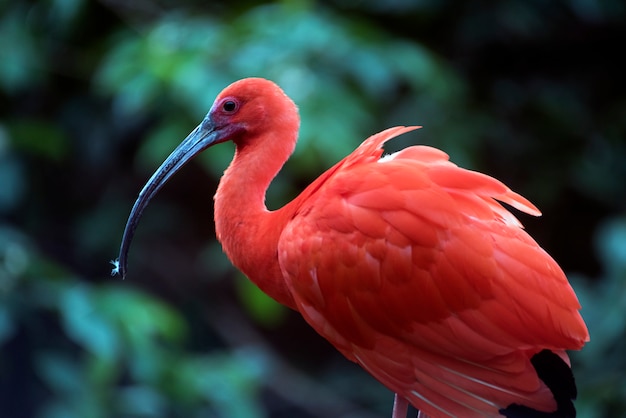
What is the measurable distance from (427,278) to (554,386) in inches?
15.5

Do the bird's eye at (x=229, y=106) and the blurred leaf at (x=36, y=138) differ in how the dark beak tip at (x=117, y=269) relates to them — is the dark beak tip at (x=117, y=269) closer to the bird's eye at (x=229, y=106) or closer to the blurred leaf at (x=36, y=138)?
the bird's eye at (x=229, y=106)

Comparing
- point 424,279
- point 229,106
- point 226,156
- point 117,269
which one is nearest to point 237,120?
point 229,106

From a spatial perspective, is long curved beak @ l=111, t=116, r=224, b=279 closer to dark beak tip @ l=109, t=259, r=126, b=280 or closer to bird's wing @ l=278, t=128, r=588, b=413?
dark beak tip @ l=109, t=259, r=126, b=280

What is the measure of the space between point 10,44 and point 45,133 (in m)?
0.44

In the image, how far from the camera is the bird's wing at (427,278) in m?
2.23

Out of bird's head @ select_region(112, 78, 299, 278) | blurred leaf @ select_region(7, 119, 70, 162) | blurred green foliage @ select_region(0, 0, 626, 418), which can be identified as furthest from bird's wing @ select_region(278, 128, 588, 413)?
blurred leaf @ select_region(7, 119, 70, 162)

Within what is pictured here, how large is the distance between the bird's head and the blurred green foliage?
2.56ft

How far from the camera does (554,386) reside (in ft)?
7.24

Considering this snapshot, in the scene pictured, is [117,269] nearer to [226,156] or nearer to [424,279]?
[424,279]

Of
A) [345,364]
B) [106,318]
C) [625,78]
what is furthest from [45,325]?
[625,78]

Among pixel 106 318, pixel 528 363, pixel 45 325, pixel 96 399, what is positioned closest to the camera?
pixel 528 363

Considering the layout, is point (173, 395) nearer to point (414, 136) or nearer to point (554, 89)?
point (414, 136)

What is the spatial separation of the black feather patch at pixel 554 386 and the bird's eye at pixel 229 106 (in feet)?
3.51

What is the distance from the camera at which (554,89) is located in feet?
16.0
